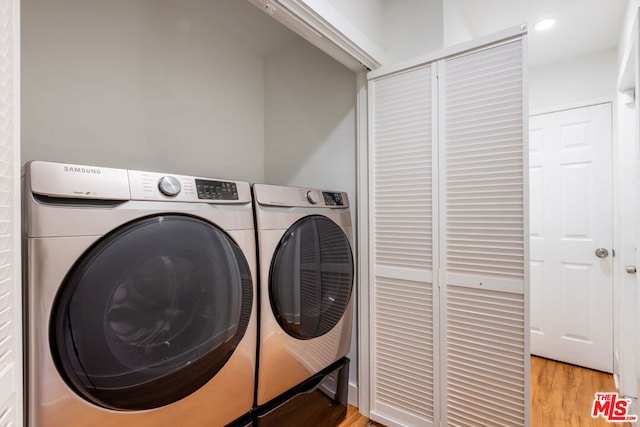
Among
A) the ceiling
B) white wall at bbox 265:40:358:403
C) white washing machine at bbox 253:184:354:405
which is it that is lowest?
white washing machine at bbox 253:184:354:405

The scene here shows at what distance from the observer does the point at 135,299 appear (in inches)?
34.9

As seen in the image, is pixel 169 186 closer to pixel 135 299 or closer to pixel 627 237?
pixel 135 299

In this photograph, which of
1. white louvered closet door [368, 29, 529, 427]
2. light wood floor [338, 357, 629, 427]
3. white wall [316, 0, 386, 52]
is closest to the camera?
white louvered closet door [368, 29, 529, 427]

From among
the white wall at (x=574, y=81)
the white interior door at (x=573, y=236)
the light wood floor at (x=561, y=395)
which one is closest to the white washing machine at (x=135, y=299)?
the light wood floor at (x=561, y=395)

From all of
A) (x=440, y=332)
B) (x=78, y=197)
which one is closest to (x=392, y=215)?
(x=440, y=332)

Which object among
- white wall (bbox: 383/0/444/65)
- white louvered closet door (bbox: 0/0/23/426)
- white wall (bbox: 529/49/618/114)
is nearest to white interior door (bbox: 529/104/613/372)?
white wall (bbox: 529/49/618/114)

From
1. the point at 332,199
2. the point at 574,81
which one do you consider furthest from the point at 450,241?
the point at 574,81

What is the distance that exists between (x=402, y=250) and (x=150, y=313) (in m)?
1.22

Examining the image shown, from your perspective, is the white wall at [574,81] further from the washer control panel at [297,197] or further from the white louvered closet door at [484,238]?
the washer control panel at [297,197]

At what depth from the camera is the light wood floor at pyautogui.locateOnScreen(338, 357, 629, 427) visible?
1812mm

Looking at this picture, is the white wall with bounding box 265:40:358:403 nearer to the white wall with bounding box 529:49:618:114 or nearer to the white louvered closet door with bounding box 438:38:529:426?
the white louvered closet door with bounding box 438:38:529:426

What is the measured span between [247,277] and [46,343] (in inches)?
23.4

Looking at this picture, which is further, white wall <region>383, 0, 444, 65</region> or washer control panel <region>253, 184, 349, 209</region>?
white wall <region>383, 0, 444, 65</region>

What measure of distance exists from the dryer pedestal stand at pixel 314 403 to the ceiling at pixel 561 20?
90.2 inches
